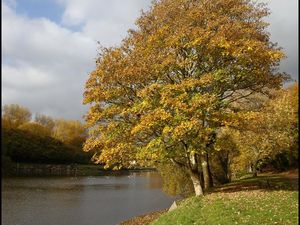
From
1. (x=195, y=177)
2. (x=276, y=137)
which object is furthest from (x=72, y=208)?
(x=276, y=137)

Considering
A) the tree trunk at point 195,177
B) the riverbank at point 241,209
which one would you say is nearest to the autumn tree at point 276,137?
the tree trunk at point 195,177

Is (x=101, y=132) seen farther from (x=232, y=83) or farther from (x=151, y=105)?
(x=232, y=83)

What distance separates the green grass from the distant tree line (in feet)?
291

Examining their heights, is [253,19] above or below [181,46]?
above

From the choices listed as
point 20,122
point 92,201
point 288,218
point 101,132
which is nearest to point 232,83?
point 101,132

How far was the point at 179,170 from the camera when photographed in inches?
1519

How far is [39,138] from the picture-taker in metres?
128

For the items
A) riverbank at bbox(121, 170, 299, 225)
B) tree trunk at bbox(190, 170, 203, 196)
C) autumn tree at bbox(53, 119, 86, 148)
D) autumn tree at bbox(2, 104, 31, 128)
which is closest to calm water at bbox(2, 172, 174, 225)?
tree trunk at bbox(190, 170, 203, 196)

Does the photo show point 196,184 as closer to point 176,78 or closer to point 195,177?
point 195,177

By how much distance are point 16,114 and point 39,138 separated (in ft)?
67.3

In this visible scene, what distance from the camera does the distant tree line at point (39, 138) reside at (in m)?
120

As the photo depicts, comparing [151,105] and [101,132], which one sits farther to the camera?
[101,132]

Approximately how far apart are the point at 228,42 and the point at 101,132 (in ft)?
34.8

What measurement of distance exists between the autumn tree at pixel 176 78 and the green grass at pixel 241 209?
3409 mm
